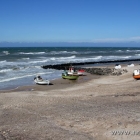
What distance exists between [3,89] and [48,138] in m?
15.7

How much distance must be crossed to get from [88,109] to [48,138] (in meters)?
4.88

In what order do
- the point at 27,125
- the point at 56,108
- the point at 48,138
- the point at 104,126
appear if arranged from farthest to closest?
the point at 56,108 < the point at 27,125 < the point at 104,126 < the point at 48,138

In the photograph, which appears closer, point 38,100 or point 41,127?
point 41,127

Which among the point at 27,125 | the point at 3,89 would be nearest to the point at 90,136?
the point at 27,125

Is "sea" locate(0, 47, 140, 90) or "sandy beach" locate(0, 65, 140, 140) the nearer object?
"sandy beach" locate(0, 65, 140, 140)

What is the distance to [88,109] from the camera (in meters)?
15.7

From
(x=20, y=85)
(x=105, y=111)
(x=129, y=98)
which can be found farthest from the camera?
(x=20, y=85)

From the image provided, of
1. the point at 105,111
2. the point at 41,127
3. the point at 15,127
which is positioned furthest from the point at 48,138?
the point at 105,111

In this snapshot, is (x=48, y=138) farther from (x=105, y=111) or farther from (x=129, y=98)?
(x=129, y=98)

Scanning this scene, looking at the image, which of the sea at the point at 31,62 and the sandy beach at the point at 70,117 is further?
the sea at the point at 31,62

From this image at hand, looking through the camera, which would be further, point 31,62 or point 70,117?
point 31,62

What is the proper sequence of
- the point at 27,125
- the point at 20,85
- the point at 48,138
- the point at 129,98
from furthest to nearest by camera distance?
the point at 20,85
the point at 129,98
the point at 27,125
the point at 48,138

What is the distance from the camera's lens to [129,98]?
1864cm

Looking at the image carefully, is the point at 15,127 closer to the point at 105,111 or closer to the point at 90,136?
the point at 90,136
